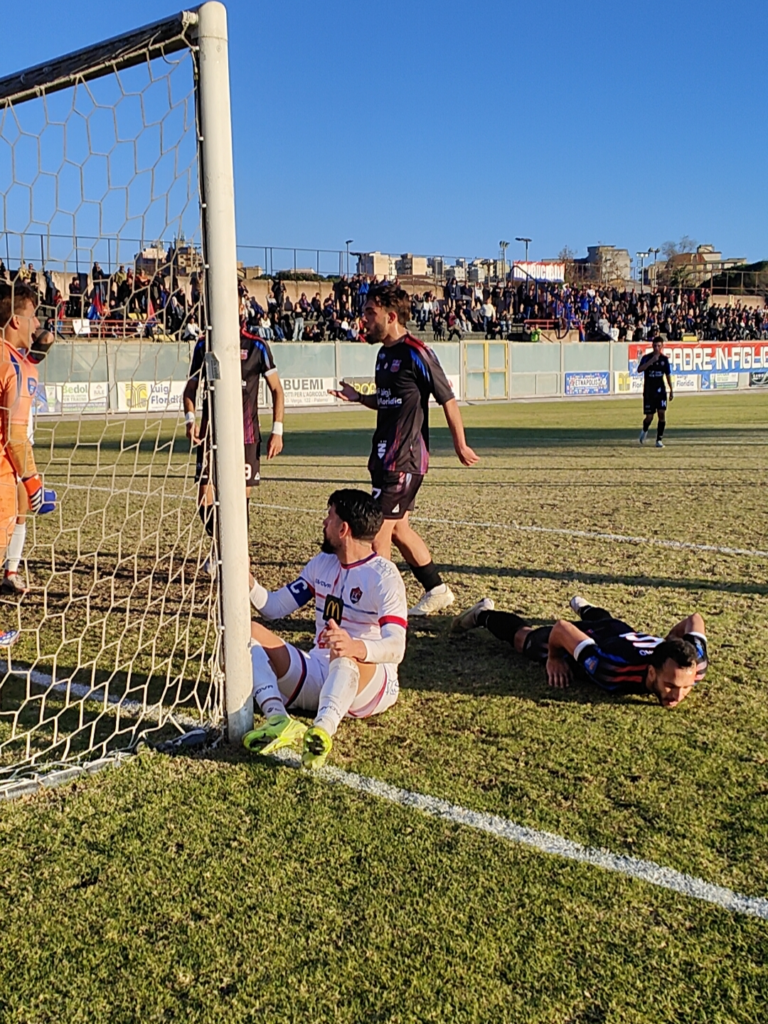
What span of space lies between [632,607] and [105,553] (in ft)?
14.7

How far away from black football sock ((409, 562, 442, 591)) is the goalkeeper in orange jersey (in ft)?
8.21

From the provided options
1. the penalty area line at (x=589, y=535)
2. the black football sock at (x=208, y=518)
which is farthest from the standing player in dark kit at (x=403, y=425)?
the penalty area line at (x=589, y=535)

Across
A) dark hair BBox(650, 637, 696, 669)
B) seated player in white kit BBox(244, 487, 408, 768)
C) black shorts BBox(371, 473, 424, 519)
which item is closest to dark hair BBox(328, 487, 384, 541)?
seated player in white kit BBox(244, 487, 408, 768)

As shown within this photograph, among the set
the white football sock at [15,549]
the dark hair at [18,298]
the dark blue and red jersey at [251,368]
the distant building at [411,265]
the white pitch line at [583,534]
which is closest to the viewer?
the dark hair at [18,298]

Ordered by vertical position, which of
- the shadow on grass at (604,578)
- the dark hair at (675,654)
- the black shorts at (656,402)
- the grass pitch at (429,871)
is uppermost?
the black shorts at (656,402)

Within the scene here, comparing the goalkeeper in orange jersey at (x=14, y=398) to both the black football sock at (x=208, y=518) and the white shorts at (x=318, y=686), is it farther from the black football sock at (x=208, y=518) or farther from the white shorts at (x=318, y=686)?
the white shorts at (x=318, y=686)

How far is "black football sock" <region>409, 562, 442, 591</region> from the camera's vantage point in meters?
6.26

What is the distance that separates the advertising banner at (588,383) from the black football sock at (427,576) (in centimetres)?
3647

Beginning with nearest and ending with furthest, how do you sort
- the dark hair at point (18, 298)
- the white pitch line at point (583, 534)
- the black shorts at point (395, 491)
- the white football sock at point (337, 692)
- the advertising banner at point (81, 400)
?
the white football sock at point (337, 692), the dark hair at point (18, 298), the black shorts at point (395, 491), the advertising banner at point (81, 400), the white pitch line at point (583, 534)

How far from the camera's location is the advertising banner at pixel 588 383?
41656 millimetres

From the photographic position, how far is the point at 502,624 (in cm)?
532

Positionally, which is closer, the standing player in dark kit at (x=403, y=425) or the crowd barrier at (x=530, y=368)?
the standing player in dark kit at (x=403, y=425)

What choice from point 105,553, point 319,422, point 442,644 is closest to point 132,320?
point 442,644

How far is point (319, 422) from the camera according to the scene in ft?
87.6
